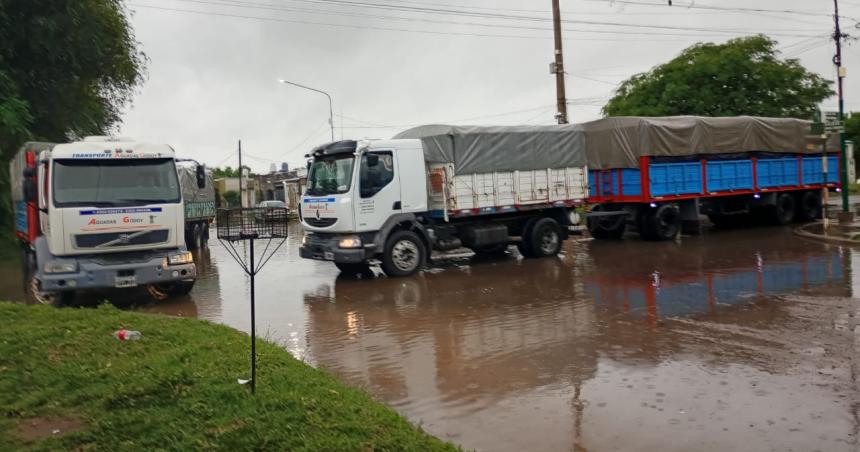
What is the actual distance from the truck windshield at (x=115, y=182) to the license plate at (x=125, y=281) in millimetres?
1146

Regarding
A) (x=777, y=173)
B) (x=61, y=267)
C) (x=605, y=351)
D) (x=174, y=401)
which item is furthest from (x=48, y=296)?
(x=777, y=173)

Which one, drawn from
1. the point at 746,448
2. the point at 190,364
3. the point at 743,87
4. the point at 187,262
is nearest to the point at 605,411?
the point at 746,448

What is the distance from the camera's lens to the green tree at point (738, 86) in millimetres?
32906

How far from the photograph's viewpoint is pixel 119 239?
430 inches

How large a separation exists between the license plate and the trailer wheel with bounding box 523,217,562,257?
28.2 feet

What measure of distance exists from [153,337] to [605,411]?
4619mm

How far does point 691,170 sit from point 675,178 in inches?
26.0

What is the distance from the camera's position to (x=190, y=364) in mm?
6125

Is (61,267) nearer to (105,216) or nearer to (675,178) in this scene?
(105,216)

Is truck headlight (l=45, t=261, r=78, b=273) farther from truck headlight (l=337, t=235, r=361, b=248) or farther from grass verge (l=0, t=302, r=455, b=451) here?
truck headlight (l=337, t=235, r=361, b=248)

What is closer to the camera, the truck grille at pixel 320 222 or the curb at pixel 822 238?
the truck grille at pixel 320 222

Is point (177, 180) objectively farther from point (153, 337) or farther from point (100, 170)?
point (153, 337)

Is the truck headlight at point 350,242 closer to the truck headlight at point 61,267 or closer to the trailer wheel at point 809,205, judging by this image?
the truck headlight at point 61,267

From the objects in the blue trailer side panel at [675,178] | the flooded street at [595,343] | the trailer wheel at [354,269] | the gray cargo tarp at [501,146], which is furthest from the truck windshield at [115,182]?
the blue trailer side panel at [675,178]
